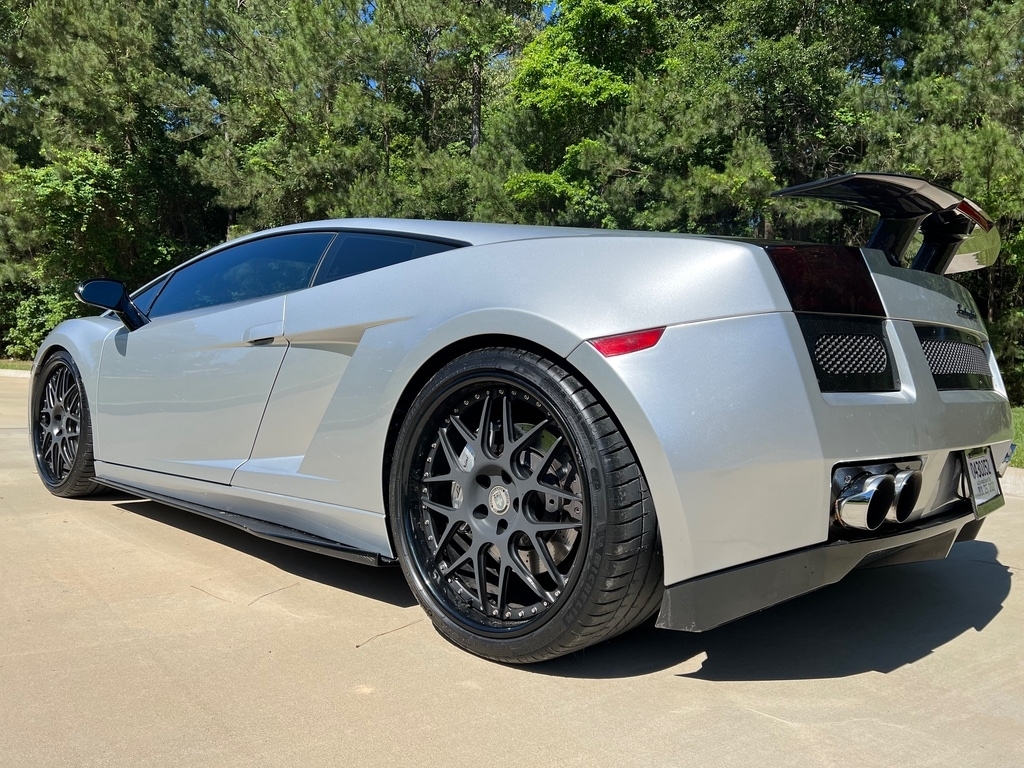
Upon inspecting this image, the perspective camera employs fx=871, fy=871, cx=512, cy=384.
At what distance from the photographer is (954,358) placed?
258 centimetres

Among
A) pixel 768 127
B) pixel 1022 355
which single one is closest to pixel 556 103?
pixel 768 127

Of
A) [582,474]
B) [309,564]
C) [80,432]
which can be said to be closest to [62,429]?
[80,432]

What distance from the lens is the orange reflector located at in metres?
2.15

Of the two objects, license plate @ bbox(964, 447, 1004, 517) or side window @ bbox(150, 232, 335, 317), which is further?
side window @ bbox(150, 232, 335, 317)

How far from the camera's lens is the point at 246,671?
2.40 m

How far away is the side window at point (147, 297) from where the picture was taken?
4203 millimetres

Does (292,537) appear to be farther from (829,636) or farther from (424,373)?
(829,636)

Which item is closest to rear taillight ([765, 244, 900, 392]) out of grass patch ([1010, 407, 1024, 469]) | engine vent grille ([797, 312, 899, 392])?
engine vent grille ([797, 312, 899, 392])

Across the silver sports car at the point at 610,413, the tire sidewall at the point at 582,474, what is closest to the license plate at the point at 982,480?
the silver sports car at the point at 610,413

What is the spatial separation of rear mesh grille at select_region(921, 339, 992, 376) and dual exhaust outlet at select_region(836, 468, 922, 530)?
0.47 m

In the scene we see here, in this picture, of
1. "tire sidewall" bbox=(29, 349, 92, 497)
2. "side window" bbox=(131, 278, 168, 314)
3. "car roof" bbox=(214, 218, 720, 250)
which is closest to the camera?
"car roof" bbox=(214, 218, 720, 250)

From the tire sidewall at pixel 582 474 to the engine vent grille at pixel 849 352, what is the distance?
23.3 inches

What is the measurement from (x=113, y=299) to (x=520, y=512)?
8.55 feet

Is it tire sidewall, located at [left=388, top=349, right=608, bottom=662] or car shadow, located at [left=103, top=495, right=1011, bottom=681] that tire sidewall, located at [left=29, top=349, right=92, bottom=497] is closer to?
car shadow, located at [left=103, top=495, right=1011, bottom=681]
